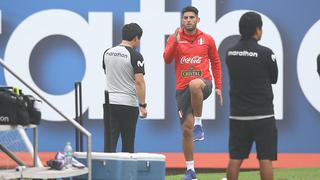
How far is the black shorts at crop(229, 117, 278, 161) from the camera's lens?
28.8ft

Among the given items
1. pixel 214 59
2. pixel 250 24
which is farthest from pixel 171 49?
pixel 250 24

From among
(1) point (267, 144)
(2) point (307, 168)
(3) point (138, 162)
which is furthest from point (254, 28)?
(2) point (307, 168)

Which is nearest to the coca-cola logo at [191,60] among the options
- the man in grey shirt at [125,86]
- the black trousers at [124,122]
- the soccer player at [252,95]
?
the man in grey shirt at [125,86]

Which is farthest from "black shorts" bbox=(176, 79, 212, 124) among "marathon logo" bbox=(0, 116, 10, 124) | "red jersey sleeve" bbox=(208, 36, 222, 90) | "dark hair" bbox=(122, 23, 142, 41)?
"marathon logo" bbox=(0, 116, 10, 124)

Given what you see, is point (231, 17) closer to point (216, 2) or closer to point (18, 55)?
point (216, 2)

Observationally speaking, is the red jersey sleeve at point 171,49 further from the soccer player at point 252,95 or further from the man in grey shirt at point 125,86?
the soccer player at point 252,95

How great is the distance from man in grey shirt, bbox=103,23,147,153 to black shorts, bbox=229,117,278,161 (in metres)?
1.56

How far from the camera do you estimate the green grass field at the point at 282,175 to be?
38.9 ft

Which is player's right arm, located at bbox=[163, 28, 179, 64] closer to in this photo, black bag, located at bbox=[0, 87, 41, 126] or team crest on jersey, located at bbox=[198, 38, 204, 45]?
team crest on jersey, located at bbox=[198, 38, 204, 45]

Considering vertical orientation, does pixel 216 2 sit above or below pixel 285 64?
above

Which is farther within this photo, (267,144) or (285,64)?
(285,64)

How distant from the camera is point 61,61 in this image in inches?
532

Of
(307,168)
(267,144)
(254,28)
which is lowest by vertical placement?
(307,168)

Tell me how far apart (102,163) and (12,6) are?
5201 millimetres
